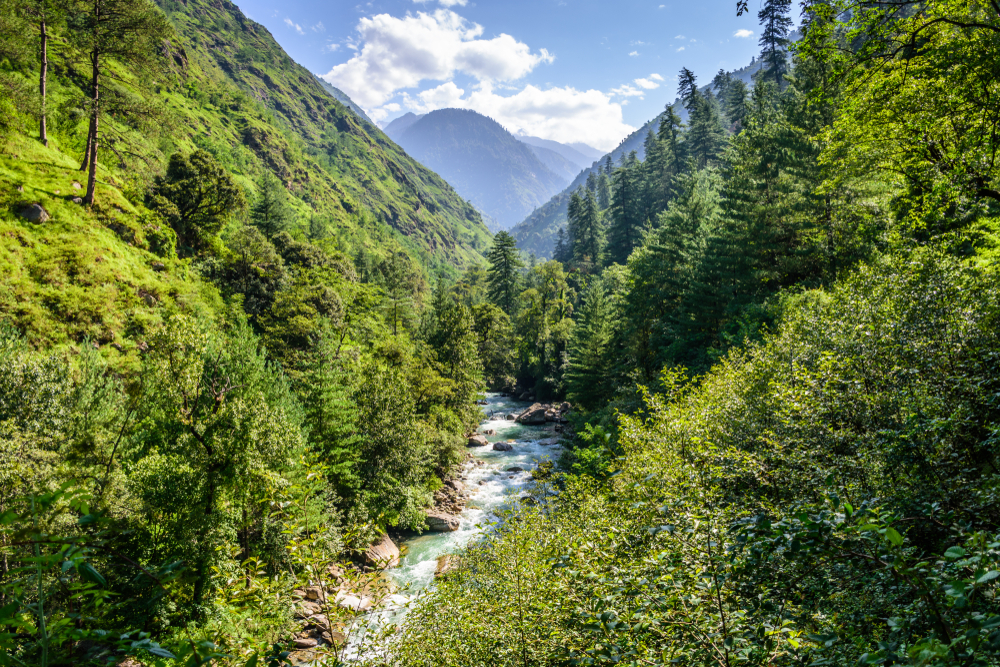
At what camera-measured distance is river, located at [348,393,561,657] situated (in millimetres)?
18750

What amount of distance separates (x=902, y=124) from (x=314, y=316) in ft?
116

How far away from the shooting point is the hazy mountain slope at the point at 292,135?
315 feet

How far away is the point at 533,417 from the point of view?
160ft

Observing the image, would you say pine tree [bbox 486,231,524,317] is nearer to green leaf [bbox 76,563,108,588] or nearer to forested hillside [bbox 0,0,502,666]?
forested hillside [bbox 0,0,502,666]

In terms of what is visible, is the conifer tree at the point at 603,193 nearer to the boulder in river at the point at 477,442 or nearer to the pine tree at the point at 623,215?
the pine tree at the point at 623,215

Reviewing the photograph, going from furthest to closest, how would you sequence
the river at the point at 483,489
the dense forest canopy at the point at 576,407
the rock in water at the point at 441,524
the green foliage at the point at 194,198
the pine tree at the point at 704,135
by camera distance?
1. the pine tree at the point at 704,135
2. the green foliage at the point at 194,198
3. the rock in water at the point at 441,524
4. the river at the point at 483,489
5. the dense forest canopy at the point at 576,407

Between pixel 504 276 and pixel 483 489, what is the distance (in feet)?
162

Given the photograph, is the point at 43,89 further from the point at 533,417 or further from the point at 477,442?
the point at 533,417

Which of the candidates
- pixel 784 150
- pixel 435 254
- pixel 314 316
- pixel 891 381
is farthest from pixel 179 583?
pixel 435 254

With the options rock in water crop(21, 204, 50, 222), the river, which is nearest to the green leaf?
the river

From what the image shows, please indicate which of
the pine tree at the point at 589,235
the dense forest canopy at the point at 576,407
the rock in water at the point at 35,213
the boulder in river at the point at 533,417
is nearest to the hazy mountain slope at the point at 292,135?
the pine tree at the point at 589,235

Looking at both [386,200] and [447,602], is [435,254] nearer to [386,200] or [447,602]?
[386,200]

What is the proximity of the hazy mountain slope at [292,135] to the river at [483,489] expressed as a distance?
61749 millimetres

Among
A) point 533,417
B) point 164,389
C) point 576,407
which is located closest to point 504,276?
point 533,417
